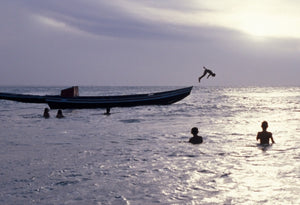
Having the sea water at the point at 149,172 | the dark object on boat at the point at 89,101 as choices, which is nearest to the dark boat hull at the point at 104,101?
the dark object on boat at the point at 89,101

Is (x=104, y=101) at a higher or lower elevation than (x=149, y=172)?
higher

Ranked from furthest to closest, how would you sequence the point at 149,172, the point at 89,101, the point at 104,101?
the point at 104,101 < the point at 89,101 < the point at 149,172

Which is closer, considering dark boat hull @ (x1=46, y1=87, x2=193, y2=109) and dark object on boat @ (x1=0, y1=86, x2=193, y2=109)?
dark object on boat @ (x1=0, y1=86, x2=193, y2=109)

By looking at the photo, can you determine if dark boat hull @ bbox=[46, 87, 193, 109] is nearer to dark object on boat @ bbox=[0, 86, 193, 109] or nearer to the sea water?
dark object on boat @ bbox=[0, 86, 193, 109]

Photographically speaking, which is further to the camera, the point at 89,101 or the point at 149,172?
the point at 89,101

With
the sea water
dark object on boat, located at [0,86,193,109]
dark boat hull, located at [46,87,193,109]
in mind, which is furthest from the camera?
dark boat hull, located at [46,87,193,109]

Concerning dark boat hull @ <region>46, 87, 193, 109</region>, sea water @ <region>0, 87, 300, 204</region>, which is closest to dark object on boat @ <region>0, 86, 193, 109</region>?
dark boat hull @ <region>46, 87, 193, 109</region>

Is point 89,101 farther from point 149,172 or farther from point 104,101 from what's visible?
point 149,172

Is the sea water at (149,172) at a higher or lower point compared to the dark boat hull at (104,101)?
lower

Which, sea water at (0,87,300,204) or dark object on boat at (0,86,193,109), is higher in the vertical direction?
dark object on boat at (0,86,193,109)

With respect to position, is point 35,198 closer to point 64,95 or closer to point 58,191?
point 58,191

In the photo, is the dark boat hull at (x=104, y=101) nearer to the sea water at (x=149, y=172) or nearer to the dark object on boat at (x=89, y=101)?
the dark object on boat at (x=89, y=101)

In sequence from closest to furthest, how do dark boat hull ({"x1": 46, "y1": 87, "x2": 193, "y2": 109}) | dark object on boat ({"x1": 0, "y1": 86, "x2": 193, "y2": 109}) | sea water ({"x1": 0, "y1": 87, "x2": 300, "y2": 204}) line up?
sea water ({"x1": 0, "y1": 87, "x2": 300, "y2": 204}) < dark object on boat ({"x1": 0, "y1": 86, "x2": 193, "y2": 109}) < dark boat hull ({"x1": 46, "y1": 87, "x2": 193, "y2": 109})

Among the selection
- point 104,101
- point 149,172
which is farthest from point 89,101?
point 149,172
